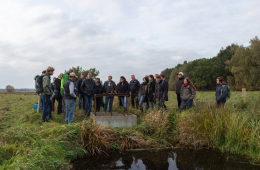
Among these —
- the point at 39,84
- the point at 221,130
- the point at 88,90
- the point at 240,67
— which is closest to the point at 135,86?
the point at 88,90

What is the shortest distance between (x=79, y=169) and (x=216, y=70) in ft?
173

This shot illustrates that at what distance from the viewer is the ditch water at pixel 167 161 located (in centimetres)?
491

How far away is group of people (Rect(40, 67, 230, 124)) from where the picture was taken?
7691mm

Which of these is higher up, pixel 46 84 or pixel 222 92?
pixel 46 84

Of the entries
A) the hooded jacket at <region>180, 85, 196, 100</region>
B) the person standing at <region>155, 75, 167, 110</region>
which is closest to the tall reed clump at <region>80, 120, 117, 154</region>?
the hooded jacket at <region>180, 85, 196, 100</region>

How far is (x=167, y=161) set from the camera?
17.3ft

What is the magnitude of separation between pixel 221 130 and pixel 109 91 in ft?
18.8

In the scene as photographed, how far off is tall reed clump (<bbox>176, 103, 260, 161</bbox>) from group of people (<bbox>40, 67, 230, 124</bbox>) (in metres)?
1.59

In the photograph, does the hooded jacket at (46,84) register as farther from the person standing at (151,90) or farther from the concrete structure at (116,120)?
the person standing at (151,90)

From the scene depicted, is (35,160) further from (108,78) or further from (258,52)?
(258,52)

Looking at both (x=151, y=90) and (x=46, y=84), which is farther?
(x=151, y=90)

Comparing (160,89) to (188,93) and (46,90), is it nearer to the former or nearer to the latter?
(188,93)

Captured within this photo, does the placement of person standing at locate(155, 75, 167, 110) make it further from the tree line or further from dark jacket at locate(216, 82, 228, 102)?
the tree line

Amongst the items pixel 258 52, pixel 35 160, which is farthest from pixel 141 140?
pixel 258 52
